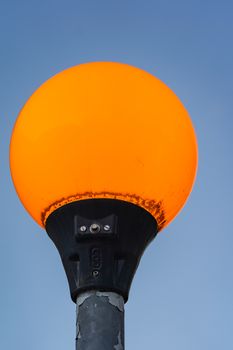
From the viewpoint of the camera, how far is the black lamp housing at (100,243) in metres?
3.22

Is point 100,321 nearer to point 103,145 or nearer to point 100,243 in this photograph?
point 100,243

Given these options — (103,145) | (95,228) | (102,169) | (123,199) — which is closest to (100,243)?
(95,228)

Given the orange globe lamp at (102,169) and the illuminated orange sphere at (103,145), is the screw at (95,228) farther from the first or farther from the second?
the illuminated orange sphere at (103,145)

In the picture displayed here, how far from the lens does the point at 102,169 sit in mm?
3227

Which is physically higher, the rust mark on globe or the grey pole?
the rust mark on globe

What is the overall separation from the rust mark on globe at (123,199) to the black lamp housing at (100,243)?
0.7 inches

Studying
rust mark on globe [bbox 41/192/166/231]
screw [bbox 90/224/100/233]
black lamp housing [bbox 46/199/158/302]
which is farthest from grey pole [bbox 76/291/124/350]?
rust mark on globe [bbox 41/192/166/231]

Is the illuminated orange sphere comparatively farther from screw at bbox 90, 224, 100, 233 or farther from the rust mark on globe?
screw at bbox 90, 224, 100, 233

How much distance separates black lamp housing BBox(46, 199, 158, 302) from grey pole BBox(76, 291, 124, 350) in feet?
0.14

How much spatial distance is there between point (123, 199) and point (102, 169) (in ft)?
0.54

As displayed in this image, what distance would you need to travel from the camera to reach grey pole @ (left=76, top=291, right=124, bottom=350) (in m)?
3.05

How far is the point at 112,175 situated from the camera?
127 inches

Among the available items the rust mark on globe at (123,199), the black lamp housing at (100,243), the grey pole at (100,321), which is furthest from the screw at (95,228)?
the grey pole at (100,321)

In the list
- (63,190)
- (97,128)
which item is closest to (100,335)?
(63,190)
